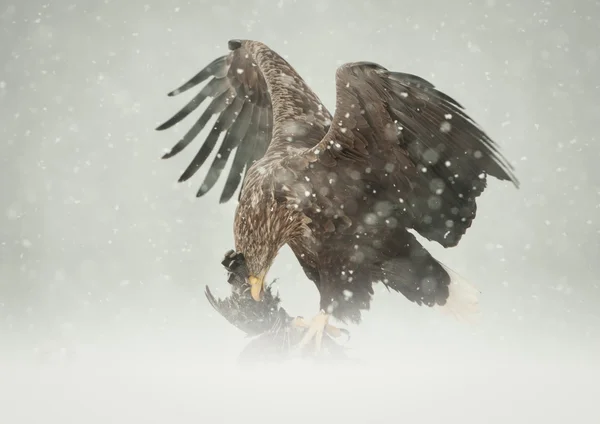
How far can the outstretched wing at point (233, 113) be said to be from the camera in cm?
402

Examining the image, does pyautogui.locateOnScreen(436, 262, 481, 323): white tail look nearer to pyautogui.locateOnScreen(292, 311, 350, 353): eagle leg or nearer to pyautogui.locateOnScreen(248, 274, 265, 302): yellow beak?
pyautogui.locateOnScreen(292, 311, 350, 353): eagle leg

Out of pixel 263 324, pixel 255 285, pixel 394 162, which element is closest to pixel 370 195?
pixel 394 162

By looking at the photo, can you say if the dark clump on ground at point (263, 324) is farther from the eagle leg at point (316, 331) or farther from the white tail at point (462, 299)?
the white tail at point (462, 299)

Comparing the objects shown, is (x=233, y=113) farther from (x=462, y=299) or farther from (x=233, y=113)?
(x=462, y=299)

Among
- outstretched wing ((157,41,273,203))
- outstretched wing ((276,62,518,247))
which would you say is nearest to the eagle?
outstretched wing ((276,62,518,247))

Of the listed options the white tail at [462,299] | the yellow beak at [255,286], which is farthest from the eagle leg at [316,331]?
the white tail at [462,299]

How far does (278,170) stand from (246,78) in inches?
54.2

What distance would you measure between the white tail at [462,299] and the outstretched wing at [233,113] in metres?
1.58

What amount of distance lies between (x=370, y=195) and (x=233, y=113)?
1.55 meters

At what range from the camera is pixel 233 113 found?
4.16 m

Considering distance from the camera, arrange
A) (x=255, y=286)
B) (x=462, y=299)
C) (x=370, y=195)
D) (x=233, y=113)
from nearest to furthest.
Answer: (x=255, y=286), (x=370, y=195), (x=462, y=299), (x=233, y=113)

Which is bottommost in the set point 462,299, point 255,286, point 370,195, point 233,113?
point 462,299

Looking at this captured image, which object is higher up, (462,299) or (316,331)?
(462,299)

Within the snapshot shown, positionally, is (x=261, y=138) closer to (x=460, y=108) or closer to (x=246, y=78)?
(x=246, y=78)
